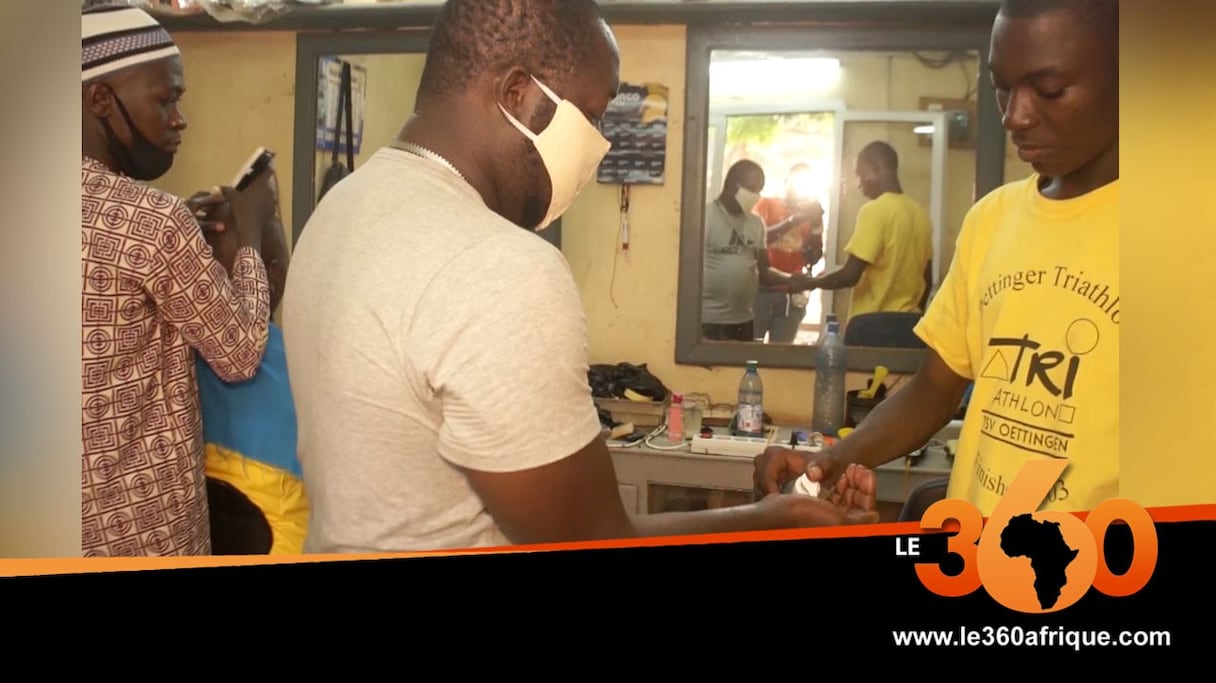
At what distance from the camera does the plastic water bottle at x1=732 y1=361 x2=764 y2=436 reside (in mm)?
1646

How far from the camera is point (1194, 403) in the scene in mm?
1515

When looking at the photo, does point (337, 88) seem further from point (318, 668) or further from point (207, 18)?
point (318, 668)

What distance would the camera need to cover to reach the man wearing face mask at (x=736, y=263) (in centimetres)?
171

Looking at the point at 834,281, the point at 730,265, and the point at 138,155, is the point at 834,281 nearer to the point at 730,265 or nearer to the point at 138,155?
the point at 730,265

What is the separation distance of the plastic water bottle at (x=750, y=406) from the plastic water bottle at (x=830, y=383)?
0.32 feet

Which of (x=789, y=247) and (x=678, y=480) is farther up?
(x=789, y=247)

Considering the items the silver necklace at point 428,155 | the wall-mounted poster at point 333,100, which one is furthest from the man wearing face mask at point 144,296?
the silver necklace at point 428,155

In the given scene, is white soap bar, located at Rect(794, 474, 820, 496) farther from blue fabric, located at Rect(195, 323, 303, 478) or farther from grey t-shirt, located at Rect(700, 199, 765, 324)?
blue fabric, located at Rect(195, 323, 303, 478)

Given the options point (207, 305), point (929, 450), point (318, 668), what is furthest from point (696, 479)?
point (207, 305)

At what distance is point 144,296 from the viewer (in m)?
1.50

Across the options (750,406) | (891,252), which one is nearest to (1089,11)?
(891,252)

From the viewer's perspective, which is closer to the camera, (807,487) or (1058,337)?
(1058,337)

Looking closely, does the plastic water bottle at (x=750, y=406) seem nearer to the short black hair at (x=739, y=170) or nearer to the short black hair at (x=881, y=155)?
the short black hair at (x=739, y=170)

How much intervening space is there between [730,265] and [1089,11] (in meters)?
0.71
